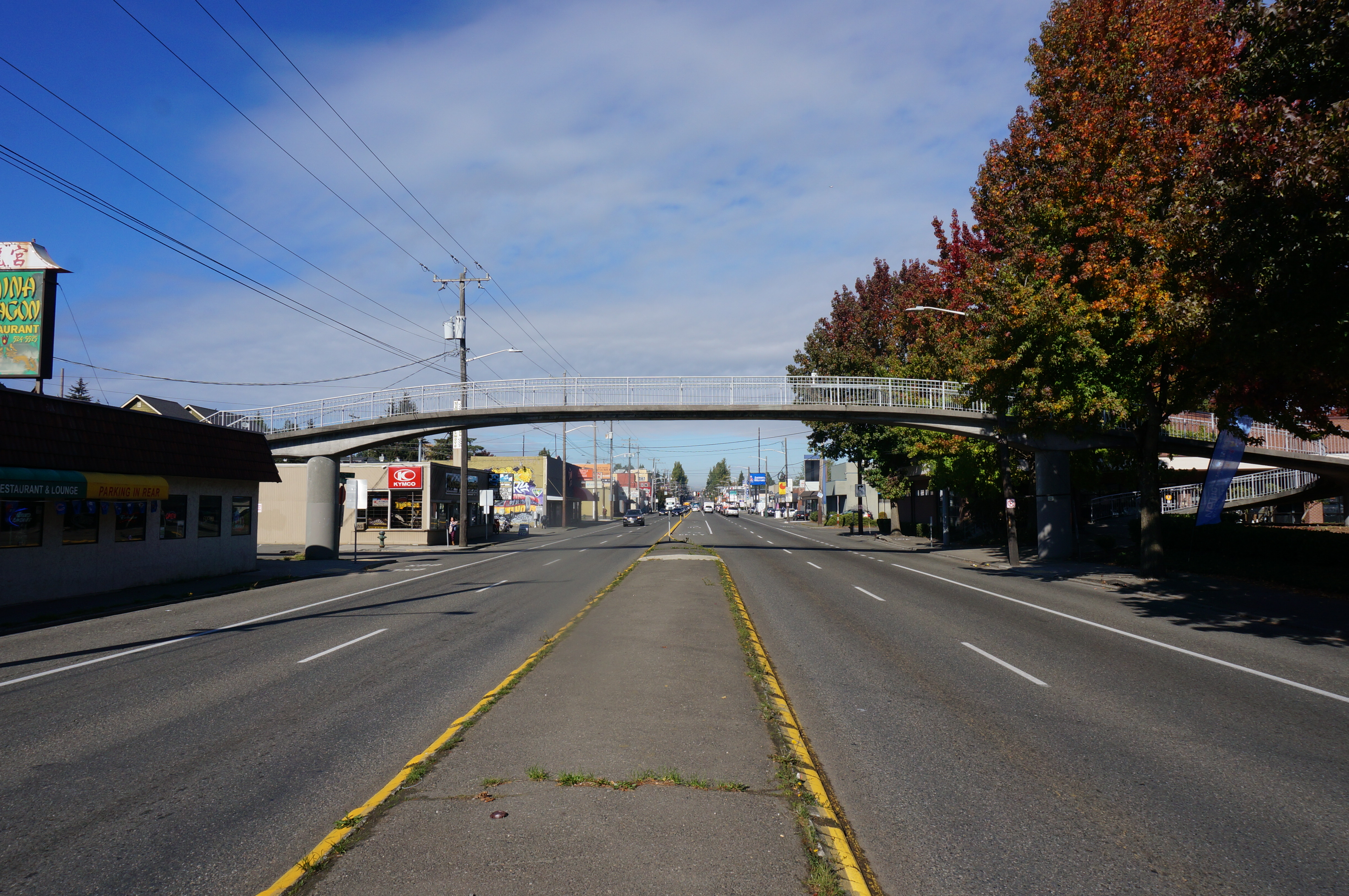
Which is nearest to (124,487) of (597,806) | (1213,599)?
(597,806)

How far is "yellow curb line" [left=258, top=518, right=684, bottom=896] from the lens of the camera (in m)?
4.17

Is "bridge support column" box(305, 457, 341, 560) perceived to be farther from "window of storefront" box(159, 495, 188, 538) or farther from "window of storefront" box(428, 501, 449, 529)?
"window of storefront" box(428, 501, 449, 529)

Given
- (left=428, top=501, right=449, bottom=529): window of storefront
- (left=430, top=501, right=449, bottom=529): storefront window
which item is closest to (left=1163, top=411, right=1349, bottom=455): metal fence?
(left=430, top=501, right=449, bottom=529): storefront window

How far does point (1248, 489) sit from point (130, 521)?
43.1 metres

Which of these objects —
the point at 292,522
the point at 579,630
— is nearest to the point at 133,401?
the point at 292,522

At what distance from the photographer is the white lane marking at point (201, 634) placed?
33.3ft

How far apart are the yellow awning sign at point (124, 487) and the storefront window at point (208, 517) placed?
89.0 inches

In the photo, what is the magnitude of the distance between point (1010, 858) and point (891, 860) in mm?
701

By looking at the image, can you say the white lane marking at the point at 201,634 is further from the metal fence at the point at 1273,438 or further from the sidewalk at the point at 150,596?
the metal fence at the point at 1273,438

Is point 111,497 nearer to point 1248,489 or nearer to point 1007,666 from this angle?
point 1007,666

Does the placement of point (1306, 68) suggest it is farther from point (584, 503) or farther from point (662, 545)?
point (584, 503)

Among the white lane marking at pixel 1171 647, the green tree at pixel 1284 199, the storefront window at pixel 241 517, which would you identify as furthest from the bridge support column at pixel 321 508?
the green tree at pixel 1284 199

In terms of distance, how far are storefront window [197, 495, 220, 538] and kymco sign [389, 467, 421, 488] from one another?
21.8 meters

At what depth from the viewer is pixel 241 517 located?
26219 millimetres
